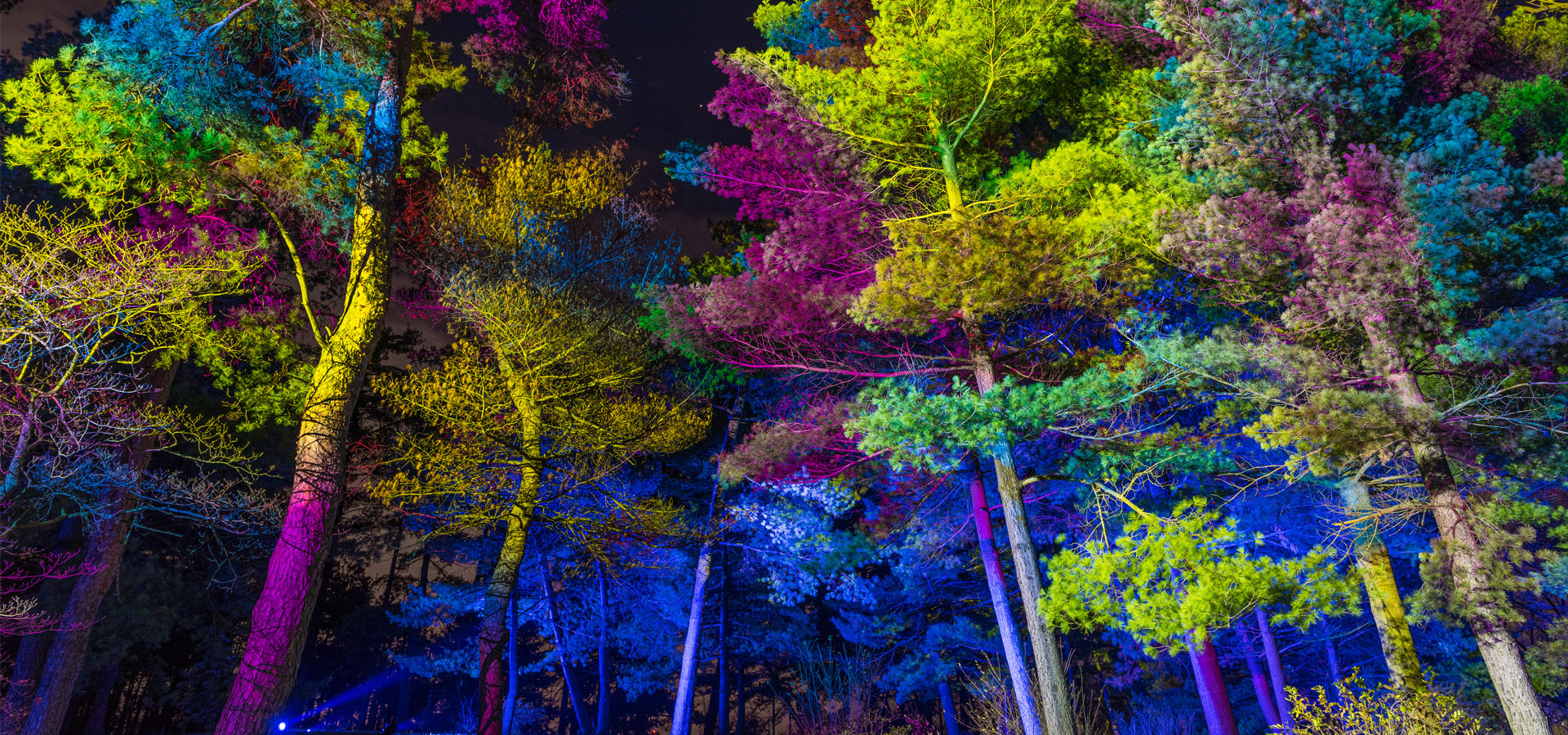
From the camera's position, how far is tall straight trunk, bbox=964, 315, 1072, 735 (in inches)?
290

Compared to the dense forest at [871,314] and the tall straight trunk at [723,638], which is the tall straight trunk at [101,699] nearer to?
the dense forest at [871,314]

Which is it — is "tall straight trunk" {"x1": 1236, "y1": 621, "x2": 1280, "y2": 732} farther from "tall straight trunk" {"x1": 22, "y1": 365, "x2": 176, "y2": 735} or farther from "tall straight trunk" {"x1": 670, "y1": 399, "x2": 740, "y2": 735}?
"tall straight trunk" {"x1": 22, "y1": 365, "x2": 176, "y2": 735}

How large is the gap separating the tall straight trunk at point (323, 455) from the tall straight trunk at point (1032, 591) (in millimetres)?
6630

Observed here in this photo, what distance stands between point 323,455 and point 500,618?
142 inches

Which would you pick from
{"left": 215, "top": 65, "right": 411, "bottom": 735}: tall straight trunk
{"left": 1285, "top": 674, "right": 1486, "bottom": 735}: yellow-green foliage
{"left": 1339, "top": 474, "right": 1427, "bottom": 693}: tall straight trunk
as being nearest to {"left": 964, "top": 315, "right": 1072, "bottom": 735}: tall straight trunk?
{"left": 1285, "top": 674, "right": 1486, "bottom": 735}: yellow-green foliage

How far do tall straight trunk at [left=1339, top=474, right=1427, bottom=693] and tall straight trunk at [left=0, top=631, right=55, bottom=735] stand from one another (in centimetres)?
1727

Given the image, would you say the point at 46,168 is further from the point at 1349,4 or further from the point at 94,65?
the point at 1349,4

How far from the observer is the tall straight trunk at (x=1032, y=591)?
7355mm

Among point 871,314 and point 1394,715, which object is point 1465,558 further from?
point 871,314

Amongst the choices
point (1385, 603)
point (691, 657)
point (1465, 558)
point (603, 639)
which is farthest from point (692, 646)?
point (1465, 558)

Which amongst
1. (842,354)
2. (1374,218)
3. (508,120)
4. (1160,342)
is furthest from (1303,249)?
(508,120)

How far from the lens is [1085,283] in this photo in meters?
7.98

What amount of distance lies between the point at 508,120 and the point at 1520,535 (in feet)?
43.6

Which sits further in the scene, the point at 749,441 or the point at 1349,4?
the point at 749,441
